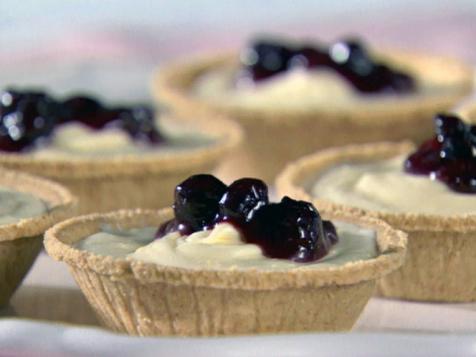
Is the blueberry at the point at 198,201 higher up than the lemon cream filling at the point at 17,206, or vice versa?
the blueberry at the point at 198,201

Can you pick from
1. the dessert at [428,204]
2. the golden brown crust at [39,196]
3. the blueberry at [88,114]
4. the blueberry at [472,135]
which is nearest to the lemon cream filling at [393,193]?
the dessert at [428,204]

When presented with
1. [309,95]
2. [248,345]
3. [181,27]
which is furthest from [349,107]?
[181,27]

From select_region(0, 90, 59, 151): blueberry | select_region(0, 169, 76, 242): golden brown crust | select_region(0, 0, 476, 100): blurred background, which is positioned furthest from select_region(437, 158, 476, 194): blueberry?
select_region(0, 0, 476, 100): blurred background

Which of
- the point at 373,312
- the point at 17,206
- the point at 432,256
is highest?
the point at 17,206

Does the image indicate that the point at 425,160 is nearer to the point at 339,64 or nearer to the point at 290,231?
the point at 290,231

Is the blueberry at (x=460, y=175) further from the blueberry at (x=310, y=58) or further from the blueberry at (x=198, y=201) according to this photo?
the blueberry at (x=310, y=58)

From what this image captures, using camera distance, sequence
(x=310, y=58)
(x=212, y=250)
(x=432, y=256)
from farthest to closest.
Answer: (x=310, y=58) → (x=432, y=256) → (x=212, y=250)

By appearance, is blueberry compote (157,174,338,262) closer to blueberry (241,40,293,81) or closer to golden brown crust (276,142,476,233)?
golden brown crust (276,142,476,233)

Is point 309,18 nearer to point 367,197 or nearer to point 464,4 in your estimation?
point 464,4

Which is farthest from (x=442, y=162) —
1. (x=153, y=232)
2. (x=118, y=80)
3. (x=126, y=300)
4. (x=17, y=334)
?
(x=118, y=80)
